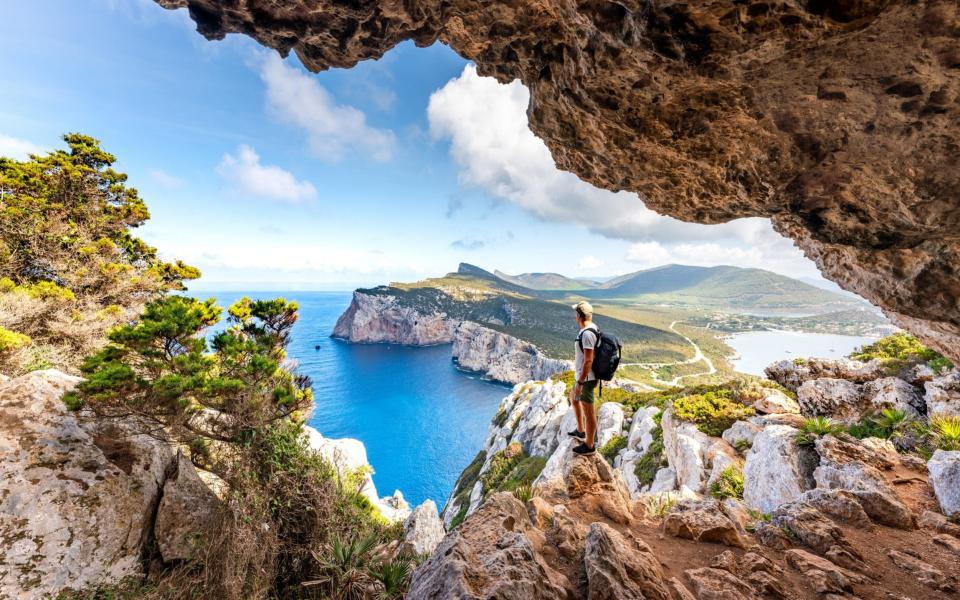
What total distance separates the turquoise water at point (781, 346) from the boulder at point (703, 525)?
12127cm

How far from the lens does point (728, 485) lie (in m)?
12.2

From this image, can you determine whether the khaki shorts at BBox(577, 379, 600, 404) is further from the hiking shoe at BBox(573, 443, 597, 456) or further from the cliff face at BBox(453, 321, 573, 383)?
the cliff face at BBox(453, 321, 573, 383)

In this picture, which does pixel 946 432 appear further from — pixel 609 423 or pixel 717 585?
pixel 609 423

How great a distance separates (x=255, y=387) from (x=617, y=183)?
12.6m

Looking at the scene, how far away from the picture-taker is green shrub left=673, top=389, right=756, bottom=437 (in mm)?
15453

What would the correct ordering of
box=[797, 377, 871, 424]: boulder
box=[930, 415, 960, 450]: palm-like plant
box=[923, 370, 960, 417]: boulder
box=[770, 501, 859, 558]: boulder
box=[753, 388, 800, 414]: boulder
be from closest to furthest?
box=[770, 501, 859, 558]: boulder → box=[930, 415, 960, 450]: palm-like plant → box=[923, 370, 960, 417]: boulder → box=[797, 377, 871, 424]: boulder → box=[753, 388, 800, 414]: boulder

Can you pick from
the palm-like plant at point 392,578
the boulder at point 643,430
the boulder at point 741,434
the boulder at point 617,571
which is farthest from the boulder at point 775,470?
the palm-like plant at point 392,578

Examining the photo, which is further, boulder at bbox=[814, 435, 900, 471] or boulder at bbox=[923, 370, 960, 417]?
boulder at bbox=[923, 370, 960, 417]

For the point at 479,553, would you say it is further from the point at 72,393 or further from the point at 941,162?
the point at 72,393

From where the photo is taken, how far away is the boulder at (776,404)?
14.4 meters

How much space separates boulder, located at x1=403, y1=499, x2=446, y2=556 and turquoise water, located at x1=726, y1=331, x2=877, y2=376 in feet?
391

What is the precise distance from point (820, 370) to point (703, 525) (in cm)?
1535

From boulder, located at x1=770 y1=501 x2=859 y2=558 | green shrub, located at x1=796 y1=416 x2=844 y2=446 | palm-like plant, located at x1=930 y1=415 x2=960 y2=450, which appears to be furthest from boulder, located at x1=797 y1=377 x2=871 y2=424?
boulder, located at x1=770 y1=501 x2=859 y2=558

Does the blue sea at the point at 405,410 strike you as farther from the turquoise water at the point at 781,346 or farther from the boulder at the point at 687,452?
the turquoise water at the point at 781,346
